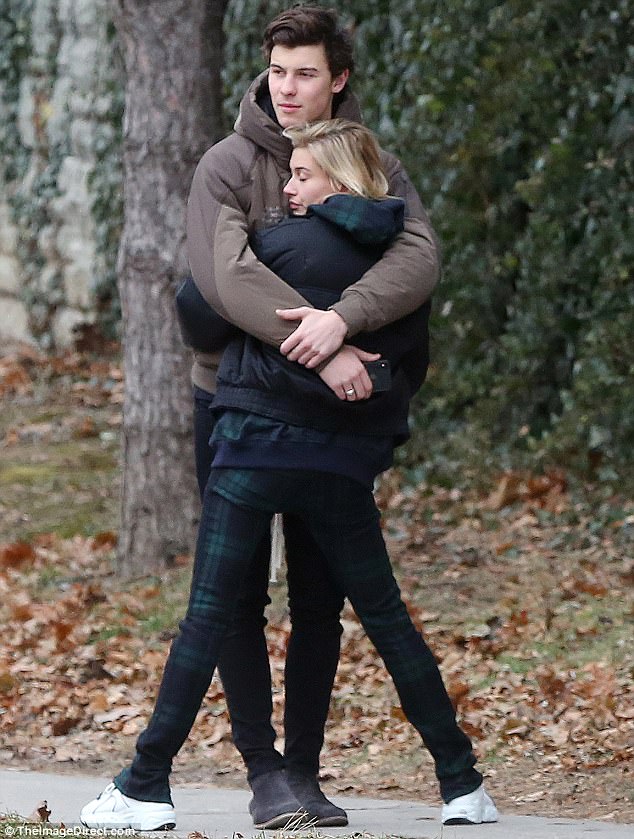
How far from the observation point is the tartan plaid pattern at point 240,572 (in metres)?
4.12

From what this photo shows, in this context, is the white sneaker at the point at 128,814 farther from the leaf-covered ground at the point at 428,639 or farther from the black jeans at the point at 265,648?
the leaf-covered ground at the point at 428,639

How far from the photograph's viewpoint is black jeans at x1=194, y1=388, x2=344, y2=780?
436cm

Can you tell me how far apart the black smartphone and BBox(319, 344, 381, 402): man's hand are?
3 centimetres

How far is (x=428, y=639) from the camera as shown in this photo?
6.73 metres

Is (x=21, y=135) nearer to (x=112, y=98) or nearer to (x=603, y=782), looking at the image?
(x=112, y=98)

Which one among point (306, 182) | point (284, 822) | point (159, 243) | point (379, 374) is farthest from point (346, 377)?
point (159, 243)

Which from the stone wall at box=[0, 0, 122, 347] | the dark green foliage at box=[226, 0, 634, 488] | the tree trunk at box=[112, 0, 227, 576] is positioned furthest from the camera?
the stone wall at box=[0, 0, 122, 347]

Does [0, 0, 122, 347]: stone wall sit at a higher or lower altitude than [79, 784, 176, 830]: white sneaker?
higher

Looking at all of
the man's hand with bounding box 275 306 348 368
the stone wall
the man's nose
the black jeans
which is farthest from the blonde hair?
the stone wall

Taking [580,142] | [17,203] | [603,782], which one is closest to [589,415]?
[580,142]

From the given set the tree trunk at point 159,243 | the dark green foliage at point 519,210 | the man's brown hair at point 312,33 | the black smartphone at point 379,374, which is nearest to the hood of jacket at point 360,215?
the black smartphone at point 379,374

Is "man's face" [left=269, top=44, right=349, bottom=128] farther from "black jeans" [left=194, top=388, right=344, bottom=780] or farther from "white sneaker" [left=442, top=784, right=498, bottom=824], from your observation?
"white sneaker" [left=442, top=784, right=498, bottom=824]

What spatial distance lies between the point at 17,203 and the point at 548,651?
8.77m

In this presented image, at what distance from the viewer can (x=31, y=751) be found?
595cm
